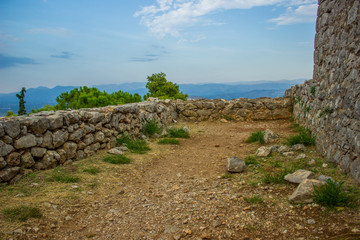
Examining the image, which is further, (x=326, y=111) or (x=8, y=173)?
(x=326, y=111)

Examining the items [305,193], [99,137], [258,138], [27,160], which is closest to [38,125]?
[27,160]

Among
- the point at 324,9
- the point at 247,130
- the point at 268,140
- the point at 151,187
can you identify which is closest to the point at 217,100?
the point at 247,130

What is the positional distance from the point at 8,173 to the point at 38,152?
0.71 metres

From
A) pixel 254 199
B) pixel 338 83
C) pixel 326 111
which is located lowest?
pixel 254 199

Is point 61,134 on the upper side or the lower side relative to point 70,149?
upper

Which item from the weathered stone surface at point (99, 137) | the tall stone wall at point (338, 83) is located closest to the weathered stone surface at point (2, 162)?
the weathered stone surface at point (99, 137)

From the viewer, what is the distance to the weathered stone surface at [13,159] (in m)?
4.48

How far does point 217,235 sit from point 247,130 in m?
8.10

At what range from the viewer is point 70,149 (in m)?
5.82

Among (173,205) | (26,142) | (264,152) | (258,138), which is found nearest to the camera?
(173,205)

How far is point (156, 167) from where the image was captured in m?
6.27

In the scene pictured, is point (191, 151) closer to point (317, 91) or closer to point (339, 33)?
point (317, 91)

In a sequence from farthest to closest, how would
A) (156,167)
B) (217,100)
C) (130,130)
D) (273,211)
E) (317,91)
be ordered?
(217,100) → (130,130) → (317,91) → (156,167) → (273,211)

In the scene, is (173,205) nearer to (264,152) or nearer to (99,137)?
(264,152)
